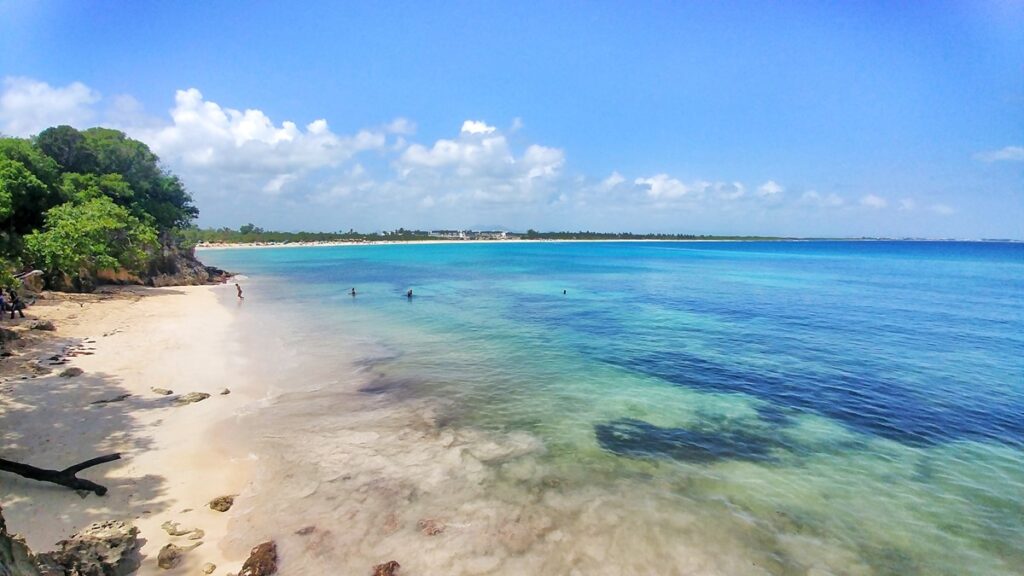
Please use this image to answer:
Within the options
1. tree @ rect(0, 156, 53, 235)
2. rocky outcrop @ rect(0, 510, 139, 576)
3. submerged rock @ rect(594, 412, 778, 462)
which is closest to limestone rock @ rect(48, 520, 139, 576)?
rocky outcrop @ rect(0, 510, 139, 576)

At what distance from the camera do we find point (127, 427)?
38.8ft

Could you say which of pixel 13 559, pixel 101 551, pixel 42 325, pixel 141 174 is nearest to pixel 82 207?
pixel 42 325

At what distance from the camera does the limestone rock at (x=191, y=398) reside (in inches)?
550

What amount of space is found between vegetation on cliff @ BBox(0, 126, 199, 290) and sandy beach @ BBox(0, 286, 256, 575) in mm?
3773

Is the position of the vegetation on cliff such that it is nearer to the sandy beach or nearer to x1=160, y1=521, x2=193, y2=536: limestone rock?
the sandy beach

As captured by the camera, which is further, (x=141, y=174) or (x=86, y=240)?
(x=141, y=174)

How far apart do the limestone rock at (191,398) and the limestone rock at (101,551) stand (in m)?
6.97

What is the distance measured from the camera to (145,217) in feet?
136

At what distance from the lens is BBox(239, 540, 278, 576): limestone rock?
7207 mm

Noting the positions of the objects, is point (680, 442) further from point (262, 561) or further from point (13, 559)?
point (13, 559)

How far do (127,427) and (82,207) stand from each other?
28.5m

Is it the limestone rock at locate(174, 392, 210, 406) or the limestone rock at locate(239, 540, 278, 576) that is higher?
the limestone rock at locate(174, 392, 210, 406)

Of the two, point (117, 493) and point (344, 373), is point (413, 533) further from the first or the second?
point (344, 373)

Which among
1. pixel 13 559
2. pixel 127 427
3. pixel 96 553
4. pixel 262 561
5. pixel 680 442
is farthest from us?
pixel 680 442
